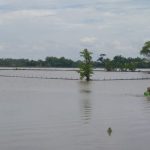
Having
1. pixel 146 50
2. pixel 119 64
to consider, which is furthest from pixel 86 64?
pixel 119 64

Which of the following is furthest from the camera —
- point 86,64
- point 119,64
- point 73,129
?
point 119,64

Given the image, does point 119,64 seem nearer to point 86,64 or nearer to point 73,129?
point 86,64

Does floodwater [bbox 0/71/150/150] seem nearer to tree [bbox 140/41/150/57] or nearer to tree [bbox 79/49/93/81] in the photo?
tree [bbox 79/49/93/81]

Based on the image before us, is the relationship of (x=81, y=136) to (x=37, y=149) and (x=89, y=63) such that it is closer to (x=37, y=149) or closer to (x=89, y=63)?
(x=37, y=149)

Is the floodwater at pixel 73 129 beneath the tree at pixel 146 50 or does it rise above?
beneath

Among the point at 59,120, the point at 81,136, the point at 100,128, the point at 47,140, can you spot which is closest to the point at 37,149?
the point at 47,140

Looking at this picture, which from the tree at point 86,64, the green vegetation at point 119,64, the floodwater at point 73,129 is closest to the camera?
the floodwater at point 73,129

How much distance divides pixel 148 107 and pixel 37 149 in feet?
66.0

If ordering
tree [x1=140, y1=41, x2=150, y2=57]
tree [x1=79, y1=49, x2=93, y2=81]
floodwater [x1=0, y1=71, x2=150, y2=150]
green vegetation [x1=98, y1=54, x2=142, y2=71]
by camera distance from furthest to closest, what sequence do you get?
green vegetation [x1=98, y1=54, x2=142, y2=71]
tree [x1=140, y1=41, x2=150, y2=57]
tree [x1=79, y1=49, x2=93, y2=81]
floodwater [x1=0, y1=71, x2=150, y2=150]

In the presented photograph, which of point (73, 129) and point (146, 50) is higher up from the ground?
point (146, 50)

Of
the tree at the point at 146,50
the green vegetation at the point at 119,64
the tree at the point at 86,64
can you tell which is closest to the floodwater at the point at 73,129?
the tree at the point at 86,64

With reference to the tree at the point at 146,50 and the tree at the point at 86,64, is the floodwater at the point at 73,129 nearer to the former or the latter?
the tree at the point at 86,64

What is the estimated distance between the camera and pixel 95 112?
108 feet

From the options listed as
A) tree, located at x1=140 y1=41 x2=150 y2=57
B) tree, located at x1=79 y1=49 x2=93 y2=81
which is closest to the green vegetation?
tree, located at x1=140 y1=41 x2=150 y2=57
